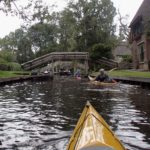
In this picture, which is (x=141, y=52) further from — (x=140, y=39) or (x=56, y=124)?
(x=56, y=124)

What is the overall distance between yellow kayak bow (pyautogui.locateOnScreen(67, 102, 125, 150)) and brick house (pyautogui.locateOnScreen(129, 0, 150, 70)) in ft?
112

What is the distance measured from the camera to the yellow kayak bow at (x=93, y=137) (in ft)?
21.0

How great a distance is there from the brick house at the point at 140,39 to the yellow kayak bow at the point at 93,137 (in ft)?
112

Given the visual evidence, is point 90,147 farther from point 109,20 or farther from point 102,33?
point 109,20

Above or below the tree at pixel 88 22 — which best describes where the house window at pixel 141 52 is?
below

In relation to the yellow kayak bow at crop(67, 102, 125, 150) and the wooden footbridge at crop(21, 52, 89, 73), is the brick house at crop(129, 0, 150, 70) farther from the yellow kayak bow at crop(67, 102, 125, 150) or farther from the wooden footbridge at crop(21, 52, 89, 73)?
the yellow kayak bow at crop(67, 102, 125, 150)

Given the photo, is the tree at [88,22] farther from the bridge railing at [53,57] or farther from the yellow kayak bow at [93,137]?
the yellow kayak bow at [93,137]

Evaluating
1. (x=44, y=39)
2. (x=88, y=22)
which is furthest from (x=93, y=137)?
(x=44, y=39)

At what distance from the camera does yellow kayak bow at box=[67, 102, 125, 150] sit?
640 cm

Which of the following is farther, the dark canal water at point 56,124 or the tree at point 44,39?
the tree at point 44,39

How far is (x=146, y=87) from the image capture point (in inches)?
1091

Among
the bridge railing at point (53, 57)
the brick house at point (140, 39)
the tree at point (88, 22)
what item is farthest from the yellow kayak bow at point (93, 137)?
the tree at point (88, 22)

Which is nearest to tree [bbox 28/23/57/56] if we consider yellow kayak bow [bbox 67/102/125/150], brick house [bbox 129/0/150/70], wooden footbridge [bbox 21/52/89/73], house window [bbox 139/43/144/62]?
wooden footbridge [bbox 21/52/89/73]

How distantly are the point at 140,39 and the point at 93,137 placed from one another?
4421 centimetres
